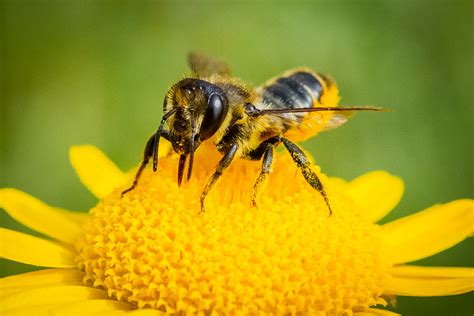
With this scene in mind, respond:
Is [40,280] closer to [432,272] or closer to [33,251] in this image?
[33,251]

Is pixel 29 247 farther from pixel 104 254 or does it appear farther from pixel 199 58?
pixel 199 58

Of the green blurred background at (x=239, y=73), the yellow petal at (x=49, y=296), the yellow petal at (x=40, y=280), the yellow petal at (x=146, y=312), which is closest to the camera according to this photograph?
the yellow petal at (x=146, y=312)

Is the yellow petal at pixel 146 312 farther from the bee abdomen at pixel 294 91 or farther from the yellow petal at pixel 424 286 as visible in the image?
the bee abdomen at pixel 294 91

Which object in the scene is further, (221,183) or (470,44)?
(470,44)

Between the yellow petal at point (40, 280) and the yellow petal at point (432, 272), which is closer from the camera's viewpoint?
the yellow petal at point (40, 280)

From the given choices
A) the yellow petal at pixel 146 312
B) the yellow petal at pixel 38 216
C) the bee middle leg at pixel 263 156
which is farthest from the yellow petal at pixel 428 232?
the yellow petal at pixel 38 216

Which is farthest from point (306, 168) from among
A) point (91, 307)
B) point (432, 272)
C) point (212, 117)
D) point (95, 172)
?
point (95, 172)

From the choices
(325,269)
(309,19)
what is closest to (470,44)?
(309,19)
